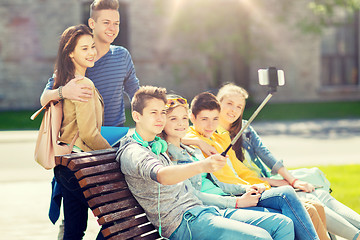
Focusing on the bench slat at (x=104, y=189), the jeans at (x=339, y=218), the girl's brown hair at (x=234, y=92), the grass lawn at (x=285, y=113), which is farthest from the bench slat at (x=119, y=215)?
the grass lawn at (x=285, y=113)

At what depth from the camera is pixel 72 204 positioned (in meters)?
3.93

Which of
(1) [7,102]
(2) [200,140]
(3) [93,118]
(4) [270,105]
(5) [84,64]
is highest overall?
(5) [84,64]

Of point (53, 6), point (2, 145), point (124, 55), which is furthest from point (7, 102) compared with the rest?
point (124, 55)

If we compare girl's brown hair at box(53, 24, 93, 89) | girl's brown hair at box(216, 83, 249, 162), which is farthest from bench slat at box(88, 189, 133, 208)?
girl's brown hair at box(216, 83, 249, 162)

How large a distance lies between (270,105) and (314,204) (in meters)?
17.7

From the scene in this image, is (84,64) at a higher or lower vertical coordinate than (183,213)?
higher

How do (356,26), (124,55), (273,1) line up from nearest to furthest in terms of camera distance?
(124,55) → (273,1) → (356,26)

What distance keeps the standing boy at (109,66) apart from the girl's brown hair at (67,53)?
0.12 meters

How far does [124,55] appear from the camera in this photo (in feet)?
14.1

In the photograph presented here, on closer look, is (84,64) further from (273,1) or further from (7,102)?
(273,1)

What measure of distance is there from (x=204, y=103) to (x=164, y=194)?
931 mm

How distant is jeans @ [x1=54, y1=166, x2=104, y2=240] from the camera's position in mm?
3484

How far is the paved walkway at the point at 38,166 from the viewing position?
17.8 feet

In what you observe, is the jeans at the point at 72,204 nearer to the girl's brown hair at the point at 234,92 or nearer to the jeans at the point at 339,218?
the girl's brown hair at the point at 234,92
